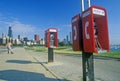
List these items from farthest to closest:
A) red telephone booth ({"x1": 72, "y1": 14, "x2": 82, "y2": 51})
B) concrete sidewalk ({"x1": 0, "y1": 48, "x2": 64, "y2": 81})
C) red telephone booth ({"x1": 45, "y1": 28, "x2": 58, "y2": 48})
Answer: red telephone booth ({"x1": 45, "y1": 28, "x2": 58, "y2": 48}) → concrete sidewalk ({"x1": 0, "y1": 48, "x2": 64, "y2": 81}) → red telephone booth ({"x1": 72, "y1": 14, "x2": 82, "y2": 51})

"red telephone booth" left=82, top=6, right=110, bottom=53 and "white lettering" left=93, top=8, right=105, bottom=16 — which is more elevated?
"white lettering" left=93, top=8, right=105, bottom=16

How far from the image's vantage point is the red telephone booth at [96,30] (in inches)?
224

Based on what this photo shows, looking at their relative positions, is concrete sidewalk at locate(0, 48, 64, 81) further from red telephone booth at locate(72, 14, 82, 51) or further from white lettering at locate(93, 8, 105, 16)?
white lettering at locate(93, 8, 105, 16)

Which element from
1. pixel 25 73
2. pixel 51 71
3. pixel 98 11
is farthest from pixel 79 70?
pixel 98 11

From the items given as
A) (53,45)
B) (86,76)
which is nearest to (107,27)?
(86,76)

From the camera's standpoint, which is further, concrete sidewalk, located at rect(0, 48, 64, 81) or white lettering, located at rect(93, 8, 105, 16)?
concrete sidewalk, located at rect(0, 48, 64, 81)

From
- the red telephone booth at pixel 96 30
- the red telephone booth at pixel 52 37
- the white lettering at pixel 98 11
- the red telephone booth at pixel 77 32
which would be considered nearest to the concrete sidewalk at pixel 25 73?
the red telephone booth at pixel 52 37

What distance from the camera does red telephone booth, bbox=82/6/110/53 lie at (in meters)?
5.70

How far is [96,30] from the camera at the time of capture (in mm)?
6359

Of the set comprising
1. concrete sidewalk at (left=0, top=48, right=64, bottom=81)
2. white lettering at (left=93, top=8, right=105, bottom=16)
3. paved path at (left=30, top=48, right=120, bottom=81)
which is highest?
white lettering at (left=93, top=8, right=105, bottom=16)

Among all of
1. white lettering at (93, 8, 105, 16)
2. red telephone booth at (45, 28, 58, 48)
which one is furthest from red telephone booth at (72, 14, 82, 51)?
red telephone booth at (45, 28, 58, 48)

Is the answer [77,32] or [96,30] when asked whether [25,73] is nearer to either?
[77,32]

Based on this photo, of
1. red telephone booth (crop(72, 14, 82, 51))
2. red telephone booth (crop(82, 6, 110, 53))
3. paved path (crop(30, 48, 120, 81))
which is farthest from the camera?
paved path (crop(30, 48, 120, 81))

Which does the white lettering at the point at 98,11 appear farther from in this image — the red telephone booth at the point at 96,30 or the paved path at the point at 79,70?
the paved path at the point at 79,70
